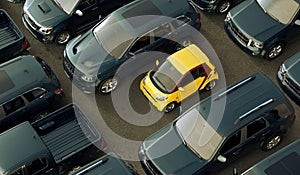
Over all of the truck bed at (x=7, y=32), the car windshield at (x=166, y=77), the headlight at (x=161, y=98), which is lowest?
the headlight at (x=161, y=98)

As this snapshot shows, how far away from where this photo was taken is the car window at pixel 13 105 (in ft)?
49.4

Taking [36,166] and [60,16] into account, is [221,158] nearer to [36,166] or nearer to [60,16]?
[36,166]

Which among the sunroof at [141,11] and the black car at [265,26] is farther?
the black car at [265,26]

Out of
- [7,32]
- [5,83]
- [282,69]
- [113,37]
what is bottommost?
[282,69]

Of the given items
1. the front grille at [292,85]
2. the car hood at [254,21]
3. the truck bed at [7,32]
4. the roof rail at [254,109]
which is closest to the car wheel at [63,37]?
the truck bed at [7,32]


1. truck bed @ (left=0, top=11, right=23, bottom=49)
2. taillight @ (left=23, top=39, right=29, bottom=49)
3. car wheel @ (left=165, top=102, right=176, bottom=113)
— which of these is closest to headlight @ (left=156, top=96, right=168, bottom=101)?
car wheel @ (left=165, top=102, right=176, bottom=113)

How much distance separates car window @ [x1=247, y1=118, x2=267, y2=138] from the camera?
14148mm

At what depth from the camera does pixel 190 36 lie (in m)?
17.6

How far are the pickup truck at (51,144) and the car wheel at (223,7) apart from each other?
6.70 metres

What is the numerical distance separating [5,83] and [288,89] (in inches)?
341

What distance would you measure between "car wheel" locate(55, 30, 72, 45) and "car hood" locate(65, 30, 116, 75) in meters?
1.06

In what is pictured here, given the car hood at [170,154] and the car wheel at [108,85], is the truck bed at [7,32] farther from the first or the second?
the car hood at [170,154]

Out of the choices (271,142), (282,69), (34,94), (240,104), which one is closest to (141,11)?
(34,94)

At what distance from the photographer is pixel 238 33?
17172mm
